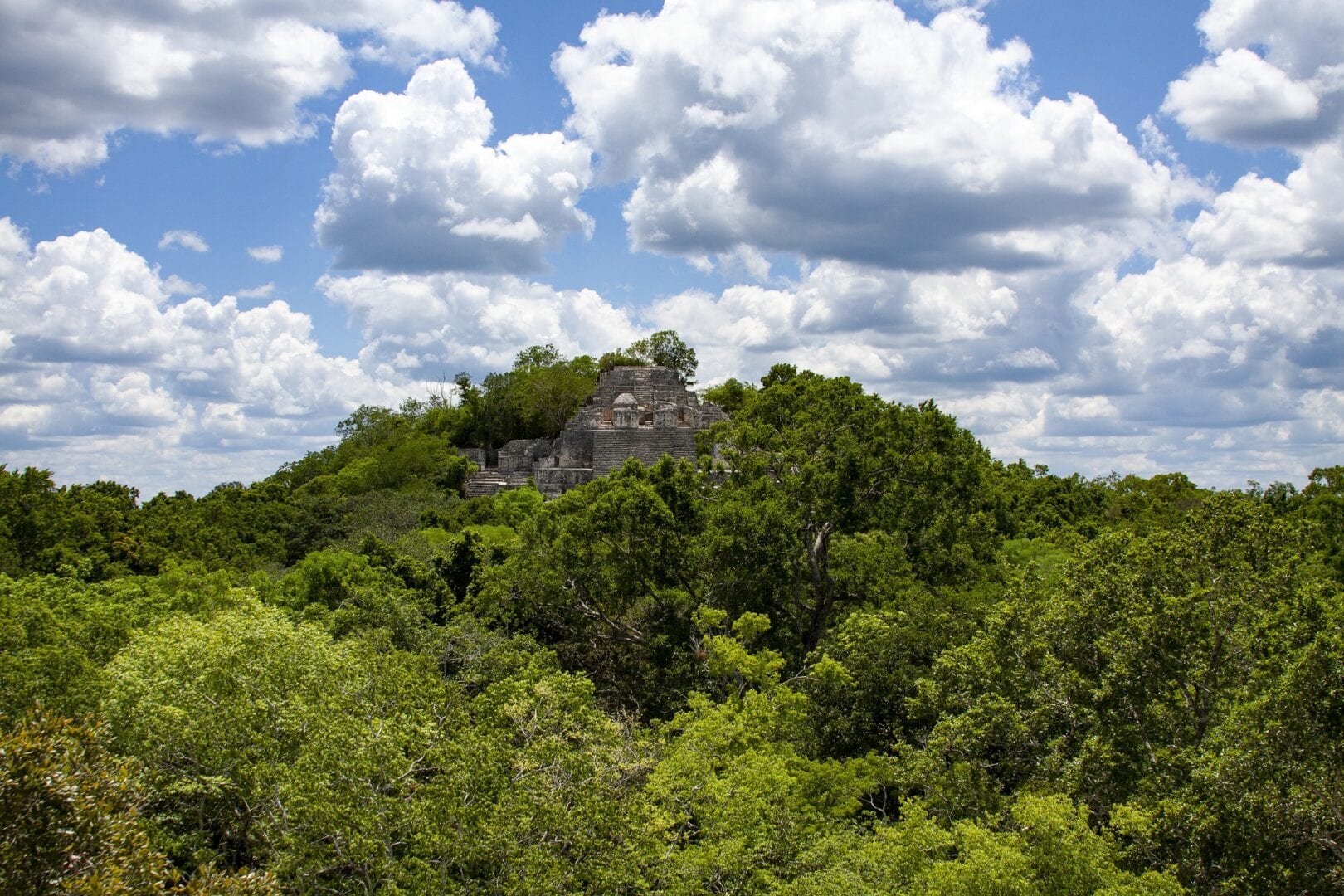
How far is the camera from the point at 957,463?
2120cm

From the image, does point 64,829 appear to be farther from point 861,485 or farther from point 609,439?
point 609,439

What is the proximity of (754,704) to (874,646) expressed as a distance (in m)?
2.80

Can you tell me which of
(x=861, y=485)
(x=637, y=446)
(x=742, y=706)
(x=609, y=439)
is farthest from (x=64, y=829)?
(x=609, y=439)

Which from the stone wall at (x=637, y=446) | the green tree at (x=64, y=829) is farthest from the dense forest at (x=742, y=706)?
the stone wall at (x=637, y=446)

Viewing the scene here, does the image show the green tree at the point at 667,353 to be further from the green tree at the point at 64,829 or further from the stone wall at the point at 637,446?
the green tree at the point at 64,829

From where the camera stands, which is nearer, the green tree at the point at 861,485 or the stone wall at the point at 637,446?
the green tree at the point at 861,485

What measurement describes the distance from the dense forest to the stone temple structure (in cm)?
1872

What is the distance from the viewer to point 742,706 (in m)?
16.8

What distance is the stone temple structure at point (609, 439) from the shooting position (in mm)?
43281

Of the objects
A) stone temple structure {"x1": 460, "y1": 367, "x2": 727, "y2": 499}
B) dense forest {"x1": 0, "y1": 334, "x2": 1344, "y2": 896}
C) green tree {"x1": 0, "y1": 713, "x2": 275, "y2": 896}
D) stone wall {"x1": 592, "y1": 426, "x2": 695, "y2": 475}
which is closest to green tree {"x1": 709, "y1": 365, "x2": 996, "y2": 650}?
dense forest {"x1": 0, "y1": 334, "x2": 1344, "y2": 896}

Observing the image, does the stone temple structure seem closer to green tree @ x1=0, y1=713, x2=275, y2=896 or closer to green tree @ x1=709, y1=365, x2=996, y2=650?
green tree @ x1=709, y1=365, x2=996, y2=650

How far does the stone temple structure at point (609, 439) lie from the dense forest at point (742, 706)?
18720 millimetres

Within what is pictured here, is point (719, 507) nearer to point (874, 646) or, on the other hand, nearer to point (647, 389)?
point (874, 646)

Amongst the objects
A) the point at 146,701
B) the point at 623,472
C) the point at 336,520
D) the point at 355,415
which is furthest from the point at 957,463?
the point at 355,415
